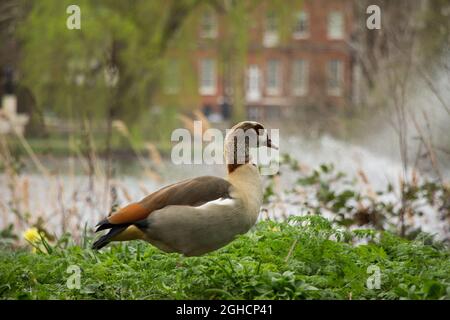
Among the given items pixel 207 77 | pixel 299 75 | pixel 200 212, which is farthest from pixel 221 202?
pixel 207 77

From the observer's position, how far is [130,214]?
4.29m

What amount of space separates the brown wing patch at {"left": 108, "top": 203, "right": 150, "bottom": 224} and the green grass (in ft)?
1.25

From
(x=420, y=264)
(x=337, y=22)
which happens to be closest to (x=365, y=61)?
(x=420, y=264)

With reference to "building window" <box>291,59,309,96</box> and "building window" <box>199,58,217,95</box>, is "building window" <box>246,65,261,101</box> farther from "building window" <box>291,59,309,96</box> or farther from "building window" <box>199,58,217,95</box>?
"building window" <box>291,59,309,96</box>

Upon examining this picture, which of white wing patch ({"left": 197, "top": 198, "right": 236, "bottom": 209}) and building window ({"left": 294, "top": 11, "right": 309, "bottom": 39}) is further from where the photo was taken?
building window ({"left": 294, "top": 11, "right": 309, "bottom": 39})

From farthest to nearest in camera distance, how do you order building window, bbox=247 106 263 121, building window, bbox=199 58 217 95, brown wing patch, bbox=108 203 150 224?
building window, bbox=199 58 217 95
building window, bbox=247 106 263 121
brown wing patch, bbox=108 203 150 224

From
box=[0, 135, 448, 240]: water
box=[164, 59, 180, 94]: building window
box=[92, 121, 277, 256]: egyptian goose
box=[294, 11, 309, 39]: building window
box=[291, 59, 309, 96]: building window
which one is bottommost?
box=[0, 135, 448, 240]: water

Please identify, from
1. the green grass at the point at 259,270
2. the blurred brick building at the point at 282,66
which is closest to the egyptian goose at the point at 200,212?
the green grass at the point at 259,270

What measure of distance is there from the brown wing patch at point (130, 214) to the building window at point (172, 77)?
18.6m

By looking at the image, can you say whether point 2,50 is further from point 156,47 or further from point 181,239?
point 181,239

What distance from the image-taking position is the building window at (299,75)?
56688 millimetres

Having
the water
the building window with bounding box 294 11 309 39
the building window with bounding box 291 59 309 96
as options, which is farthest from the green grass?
the building window with bounding box 294 11 309 39

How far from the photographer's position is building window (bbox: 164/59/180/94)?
22.9 m
